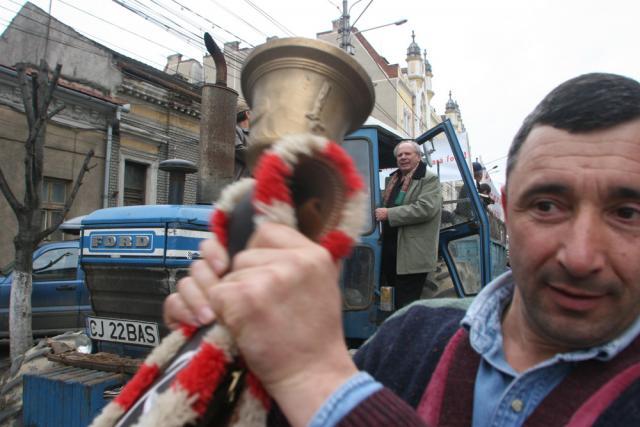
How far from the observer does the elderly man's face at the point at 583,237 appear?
93 centimetres

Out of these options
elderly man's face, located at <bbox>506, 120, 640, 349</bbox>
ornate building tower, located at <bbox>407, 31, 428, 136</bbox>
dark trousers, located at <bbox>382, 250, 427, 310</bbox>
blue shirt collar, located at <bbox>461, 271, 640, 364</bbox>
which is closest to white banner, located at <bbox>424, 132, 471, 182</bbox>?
dark trousers, located at <bbox>382, 250, 427, 310</bbox>

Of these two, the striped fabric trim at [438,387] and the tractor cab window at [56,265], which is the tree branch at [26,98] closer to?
the tractor cab window at [56,265]

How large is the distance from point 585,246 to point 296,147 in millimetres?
606

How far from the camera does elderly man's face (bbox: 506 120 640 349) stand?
0.93 metres

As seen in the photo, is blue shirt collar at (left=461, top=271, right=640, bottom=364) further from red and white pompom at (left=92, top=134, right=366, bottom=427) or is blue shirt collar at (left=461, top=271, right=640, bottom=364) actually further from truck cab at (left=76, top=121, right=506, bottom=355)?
truck cab at (left=76, top=121, right=506, bottom=355)

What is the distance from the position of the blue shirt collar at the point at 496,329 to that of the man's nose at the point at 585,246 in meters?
0.15

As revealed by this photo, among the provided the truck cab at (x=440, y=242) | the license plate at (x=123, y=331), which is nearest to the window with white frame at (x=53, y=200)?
the license plate at (x=123, y=331)

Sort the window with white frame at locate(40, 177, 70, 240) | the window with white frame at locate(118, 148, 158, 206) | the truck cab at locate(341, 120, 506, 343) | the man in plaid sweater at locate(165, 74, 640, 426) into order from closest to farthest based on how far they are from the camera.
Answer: the man in plaid sweater at locate(165, 74, 640, 426)
the truck cab at locate(341, 120, 506, 343)
the window with white frame at locate(40, 177, 70, 240)
the window with white frame at locate(118, 148, 158, 206)

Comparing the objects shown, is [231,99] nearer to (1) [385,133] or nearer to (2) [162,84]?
(1) [385,133]

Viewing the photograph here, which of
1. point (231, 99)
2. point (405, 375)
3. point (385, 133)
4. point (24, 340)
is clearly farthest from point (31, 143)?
point (405, 375)

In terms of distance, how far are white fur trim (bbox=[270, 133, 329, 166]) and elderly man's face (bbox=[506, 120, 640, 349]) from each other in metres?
0.55

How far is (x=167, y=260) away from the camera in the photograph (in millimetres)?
3730

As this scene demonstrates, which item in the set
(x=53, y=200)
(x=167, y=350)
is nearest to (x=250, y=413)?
(x=167, y=350)

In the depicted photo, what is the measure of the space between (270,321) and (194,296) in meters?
0.22
